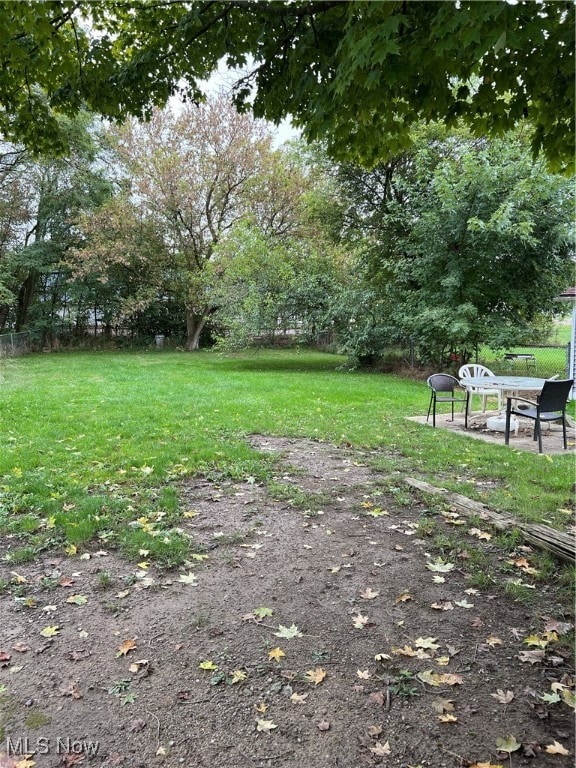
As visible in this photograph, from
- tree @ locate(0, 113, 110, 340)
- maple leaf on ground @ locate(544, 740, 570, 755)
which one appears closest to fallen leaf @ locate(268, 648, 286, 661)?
maple leaf on ground @ locate(544, 740, 570, 755)

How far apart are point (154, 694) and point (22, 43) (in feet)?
17.3

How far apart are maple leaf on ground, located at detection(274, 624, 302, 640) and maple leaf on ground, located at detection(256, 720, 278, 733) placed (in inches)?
21.4

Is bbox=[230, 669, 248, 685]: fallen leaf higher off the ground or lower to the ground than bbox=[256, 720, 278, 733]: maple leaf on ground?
higher

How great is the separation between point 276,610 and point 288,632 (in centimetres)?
22

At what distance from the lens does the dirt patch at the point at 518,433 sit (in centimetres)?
639

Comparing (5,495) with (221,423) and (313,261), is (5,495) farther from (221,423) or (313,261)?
(313,261)

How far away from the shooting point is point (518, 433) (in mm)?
7219

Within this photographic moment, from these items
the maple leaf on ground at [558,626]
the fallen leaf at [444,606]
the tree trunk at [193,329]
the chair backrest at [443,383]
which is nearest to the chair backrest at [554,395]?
the chair backrest at [443,383]

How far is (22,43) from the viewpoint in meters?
4.35

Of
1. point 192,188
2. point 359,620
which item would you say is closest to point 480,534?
point 359,620

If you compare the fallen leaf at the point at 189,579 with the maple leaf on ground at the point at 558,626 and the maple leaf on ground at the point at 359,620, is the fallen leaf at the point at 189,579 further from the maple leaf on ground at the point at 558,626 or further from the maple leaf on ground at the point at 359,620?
the maple leaf on ground at the point at 558,626

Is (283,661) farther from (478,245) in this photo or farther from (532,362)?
(532,362)

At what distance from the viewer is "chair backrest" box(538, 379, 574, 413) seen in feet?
19.7

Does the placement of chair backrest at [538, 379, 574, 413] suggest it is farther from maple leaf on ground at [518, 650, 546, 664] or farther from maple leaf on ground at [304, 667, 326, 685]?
maple leaf on ground at [304, 667, 326, 685]
